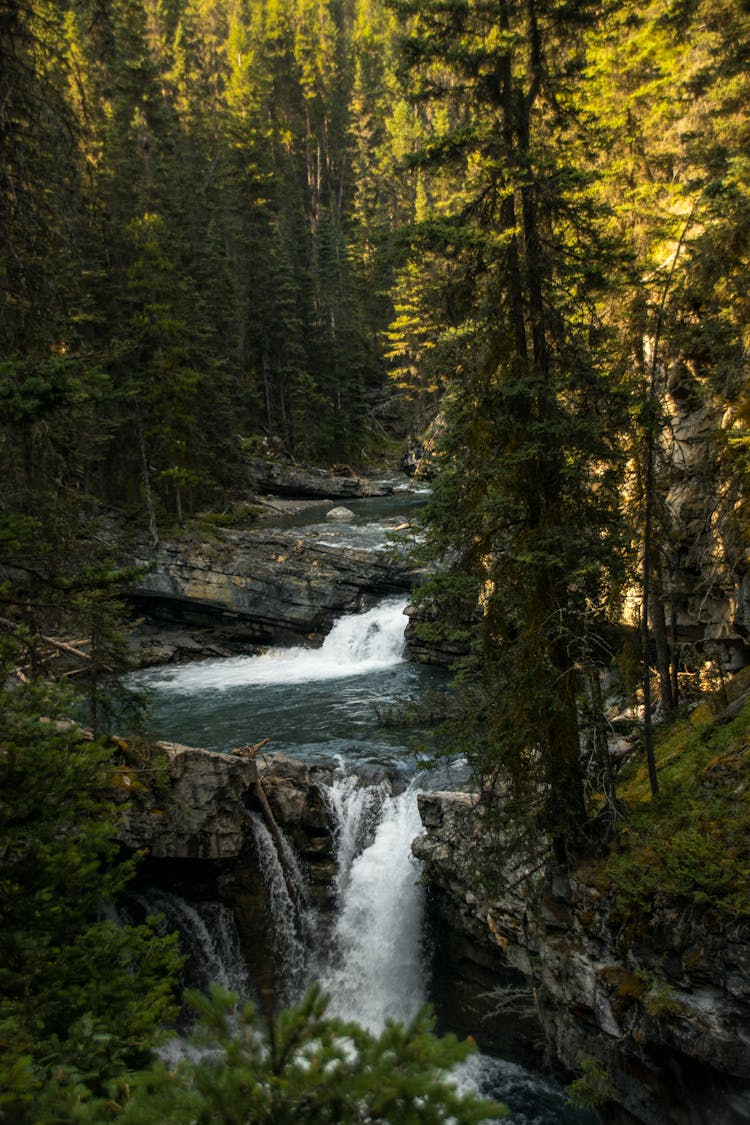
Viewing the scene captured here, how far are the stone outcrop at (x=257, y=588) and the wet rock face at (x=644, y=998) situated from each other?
16.8 metres

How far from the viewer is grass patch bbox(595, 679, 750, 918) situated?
263 inches

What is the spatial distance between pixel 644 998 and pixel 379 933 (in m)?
6.40

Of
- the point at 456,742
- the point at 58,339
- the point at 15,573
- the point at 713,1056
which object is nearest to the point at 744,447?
the point at 456,742

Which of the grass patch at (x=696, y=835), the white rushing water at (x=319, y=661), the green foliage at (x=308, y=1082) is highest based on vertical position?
the green foliage at (x=308, y=1082)

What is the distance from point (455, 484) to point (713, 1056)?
6.46 meters

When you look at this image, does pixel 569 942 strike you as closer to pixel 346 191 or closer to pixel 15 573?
pixel 15 573

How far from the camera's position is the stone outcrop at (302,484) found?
134ft

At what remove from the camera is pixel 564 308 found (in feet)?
28.9

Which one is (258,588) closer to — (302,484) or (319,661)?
(319,661)

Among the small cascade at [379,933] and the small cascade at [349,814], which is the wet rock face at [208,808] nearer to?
the small cascade at [349,814]

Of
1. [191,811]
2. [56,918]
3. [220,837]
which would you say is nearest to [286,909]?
[220,837]

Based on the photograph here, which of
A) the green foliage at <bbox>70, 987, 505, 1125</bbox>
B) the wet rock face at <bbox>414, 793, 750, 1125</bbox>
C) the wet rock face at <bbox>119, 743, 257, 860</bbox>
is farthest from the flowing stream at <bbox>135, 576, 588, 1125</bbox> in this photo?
the green foliage at <bbox>70, 987, 505, 1125</bbox>

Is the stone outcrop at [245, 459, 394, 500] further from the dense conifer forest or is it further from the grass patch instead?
the grass patch

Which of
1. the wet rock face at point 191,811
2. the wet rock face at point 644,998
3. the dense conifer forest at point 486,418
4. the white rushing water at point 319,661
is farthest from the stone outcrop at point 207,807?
the white rushing water at point 319,661
